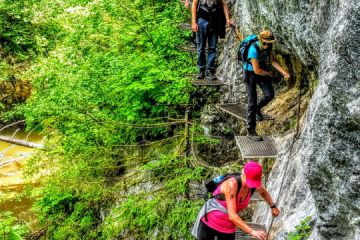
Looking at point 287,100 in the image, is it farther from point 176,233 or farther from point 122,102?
point 122,102

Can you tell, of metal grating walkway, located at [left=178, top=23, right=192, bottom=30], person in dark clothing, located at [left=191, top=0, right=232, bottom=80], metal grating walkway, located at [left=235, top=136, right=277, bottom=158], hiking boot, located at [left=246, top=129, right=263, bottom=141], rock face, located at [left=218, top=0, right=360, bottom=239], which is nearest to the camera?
rock face, located at [left=218, top=0, right=360, bottom=239]

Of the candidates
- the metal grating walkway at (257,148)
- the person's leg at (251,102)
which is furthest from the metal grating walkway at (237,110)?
the metal grating walkway at (257,148)

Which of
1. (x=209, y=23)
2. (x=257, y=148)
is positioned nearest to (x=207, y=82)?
(x=209, y=23)

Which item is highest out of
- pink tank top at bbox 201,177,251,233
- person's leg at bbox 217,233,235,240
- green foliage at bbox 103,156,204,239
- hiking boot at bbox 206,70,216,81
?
hiking boot at bbox 206,70,216,81

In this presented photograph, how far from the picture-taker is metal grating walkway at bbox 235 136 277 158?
226 inches

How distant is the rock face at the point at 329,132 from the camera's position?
369 cm

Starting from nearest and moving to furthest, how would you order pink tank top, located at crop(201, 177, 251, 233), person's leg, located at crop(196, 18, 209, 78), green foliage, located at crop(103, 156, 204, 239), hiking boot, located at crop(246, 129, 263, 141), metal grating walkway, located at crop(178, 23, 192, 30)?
pink tank top, located at crop(201, 177, 251, 233)
hiking boot, located at crop(246, 129, 263, 141)
green foliage, located at crop(103, 156, 204, 239)
person's leg, located at crop(196, 18, 209, 78)
metal grating walkway, located at crop(178, 23, 192, 30)

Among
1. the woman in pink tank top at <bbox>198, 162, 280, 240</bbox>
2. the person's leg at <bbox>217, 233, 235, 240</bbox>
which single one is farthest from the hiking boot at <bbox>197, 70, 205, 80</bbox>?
the person's leg at <bbox>217, 233, 235, 240</bbox>

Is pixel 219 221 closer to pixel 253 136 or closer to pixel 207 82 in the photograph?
pixel 253 136

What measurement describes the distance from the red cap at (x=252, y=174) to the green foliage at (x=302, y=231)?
2.94 ft

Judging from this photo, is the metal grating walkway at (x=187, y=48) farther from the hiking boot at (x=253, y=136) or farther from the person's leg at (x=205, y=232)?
the person's leg at (x=205, y=232)

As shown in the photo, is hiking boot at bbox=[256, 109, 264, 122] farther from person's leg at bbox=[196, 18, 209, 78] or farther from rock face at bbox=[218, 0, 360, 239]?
person's leg at bbox=[196, 18, 209, 78]

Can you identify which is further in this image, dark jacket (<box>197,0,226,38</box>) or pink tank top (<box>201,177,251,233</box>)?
dark jacket (<box>197,0,226,38</box>)

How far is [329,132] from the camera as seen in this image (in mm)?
→ 3965
